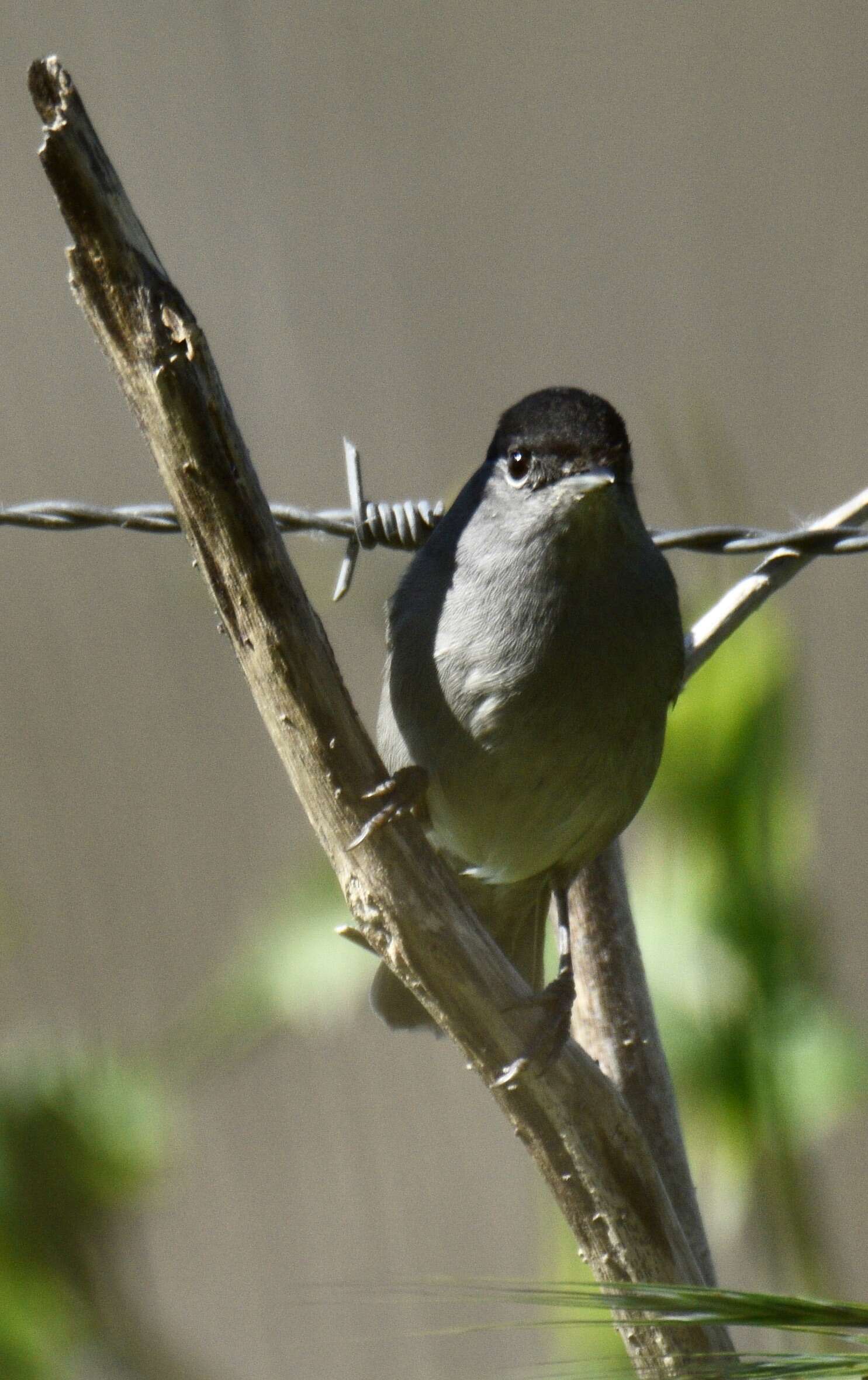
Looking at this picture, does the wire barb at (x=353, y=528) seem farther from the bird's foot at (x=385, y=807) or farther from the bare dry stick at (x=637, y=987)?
the bird's foot at (x=385, y=807)

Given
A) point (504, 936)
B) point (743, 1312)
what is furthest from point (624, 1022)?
point (743, 1312)

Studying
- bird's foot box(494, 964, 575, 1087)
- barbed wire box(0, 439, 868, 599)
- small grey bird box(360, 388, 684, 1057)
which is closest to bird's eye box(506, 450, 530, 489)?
small grey bird box(360, 388, 684, 1057)

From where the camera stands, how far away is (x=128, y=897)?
389 centimetres

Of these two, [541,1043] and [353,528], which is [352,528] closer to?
[353,528]

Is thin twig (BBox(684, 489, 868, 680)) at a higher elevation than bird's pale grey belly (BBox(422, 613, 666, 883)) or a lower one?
higher

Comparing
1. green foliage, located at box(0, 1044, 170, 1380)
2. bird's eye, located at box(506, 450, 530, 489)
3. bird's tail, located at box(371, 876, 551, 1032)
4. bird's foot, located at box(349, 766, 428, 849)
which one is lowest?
green foliage, located at box(0, 1044, 170, 1380)

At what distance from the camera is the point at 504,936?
228 centimetres

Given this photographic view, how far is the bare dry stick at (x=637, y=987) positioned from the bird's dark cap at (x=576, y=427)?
27 centimetres

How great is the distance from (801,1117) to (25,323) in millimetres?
3123

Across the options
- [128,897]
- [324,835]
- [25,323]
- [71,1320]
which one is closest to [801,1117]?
[324,835]

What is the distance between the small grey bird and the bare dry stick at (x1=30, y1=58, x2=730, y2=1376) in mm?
316

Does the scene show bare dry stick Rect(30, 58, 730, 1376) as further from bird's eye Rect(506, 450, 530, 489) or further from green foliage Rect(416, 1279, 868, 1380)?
bird's eye Rect(506, 450, 530, 489)

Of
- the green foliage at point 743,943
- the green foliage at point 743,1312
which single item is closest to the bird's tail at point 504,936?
the green foliage at point 743,943

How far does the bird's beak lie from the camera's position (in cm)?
189
